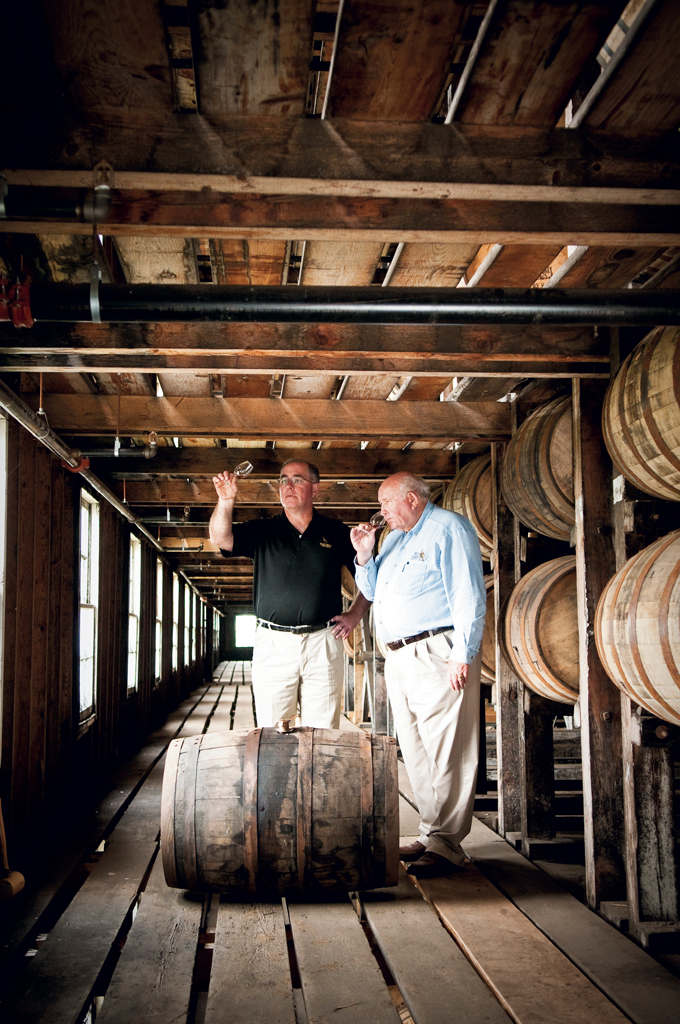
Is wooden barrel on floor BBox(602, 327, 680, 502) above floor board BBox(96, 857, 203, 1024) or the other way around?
above

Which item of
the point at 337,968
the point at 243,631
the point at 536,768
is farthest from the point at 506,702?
the point at 243,631

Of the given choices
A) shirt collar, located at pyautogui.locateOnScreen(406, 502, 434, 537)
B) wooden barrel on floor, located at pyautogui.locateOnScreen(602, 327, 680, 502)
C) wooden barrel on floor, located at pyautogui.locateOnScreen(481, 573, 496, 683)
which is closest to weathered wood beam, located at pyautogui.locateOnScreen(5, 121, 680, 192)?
wooden barrel on floor, located at pyautogui.locateOnScreen(602, 327, 680, 502)

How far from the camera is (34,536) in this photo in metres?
4.39

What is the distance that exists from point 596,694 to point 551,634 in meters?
0.42

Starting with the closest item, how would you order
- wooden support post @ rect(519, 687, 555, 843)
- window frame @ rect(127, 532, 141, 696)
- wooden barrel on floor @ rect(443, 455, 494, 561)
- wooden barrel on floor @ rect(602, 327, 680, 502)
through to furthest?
1. wooden barrel on floor @ rect(602, 327, 680, 502)
2. wooden support post @ rect(519, 687, 555, 843)
3. wooden barrel on floor @ rect(443, 455, 494, 561)
4. window frame @ rect(127, 532, 141, 696)

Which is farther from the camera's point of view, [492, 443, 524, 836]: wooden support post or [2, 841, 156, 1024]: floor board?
[492, 443, 524, 836]: wooden support post

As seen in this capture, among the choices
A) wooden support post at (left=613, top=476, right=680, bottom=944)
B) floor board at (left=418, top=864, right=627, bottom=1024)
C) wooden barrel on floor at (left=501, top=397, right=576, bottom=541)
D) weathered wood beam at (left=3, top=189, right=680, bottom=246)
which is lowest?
floor board at (left=418, top=864, right=627, bottom=1024)

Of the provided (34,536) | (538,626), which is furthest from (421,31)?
(34,536)

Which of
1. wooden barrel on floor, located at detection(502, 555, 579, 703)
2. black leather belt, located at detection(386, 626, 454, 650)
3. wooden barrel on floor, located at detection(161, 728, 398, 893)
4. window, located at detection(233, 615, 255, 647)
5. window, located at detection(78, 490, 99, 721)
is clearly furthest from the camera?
window, located at detection(233, 615, 255, 647)

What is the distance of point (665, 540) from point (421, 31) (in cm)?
179

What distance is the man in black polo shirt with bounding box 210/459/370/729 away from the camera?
3828mm

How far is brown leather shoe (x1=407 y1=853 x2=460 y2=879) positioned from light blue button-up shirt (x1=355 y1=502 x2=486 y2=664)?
2.83ft

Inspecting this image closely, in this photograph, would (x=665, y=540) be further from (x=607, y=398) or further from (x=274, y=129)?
(x=274, y=129)

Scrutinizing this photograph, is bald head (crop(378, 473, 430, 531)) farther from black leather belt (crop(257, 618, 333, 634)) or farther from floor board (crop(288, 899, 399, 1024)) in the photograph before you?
floor board (crop(288, 899, 399, 1024))
